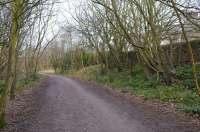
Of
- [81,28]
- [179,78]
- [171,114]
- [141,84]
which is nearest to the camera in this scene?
[171,114]

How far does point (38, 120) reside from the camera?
952cm

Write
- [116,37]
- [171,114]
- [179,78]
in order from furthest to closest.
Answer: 1. [116,37]
2. [179,78]
3. [171,114]

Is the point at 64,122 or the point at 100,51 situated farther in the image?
the point at 100,51

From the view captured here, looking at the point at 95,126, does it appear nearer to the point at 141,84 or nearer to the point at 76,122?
the point at 76,122

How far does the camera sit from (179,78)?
18.8 metres

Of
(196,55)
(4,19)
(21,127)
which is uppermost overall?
(4,19)

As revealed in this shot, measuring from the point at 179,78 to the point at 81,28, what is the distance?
17134 mm

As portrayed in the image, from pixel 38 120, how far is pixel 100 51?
2427 cm

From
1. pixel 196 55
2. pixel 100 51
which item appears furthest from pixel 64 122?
pixel 100 51

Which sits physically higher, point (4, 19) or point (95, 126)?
point (4, 19)

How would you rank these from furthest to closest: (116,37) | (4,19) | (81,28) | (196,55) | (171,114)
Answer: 1. (81,28)
2. (116,37)
3. (196,55)
4. (4,19)
5. (171,114)

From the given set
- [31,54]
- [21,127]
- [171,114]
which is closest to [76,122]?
[21,127]

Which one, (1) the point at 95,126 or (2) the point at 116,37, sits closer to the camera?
(1) the point at 95,126

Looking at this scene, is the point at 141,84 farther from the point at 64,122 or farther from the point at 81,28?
the point at 81,28
